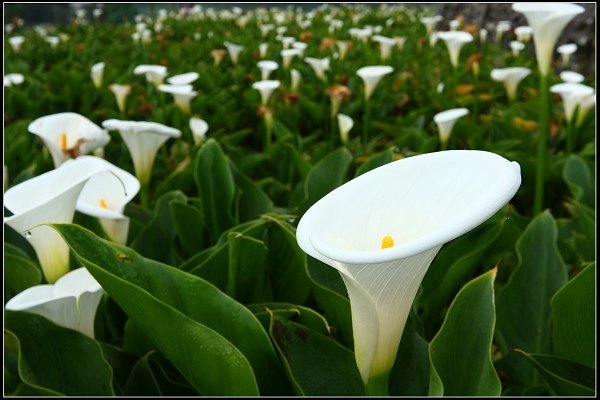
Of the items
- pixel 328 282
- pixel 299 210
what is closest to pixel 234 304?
pixel 328 282

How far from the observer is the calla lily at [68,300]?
2.96ft

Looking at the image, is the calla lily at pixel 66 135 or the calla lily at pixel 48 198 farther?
the calla lily at pixel 66 135

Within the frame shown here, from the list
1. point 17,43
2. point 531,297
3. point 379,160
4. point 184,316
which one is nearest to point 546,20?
point 379,160

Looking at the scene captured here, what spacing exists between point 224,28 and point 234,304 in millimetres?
5905

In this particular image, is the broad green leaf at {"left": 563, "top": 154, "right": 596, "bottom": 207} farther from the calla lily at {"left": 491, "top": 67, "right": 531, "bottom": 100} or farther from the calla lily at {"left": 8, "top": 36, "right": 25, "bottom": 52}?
the calla lily at {"left": 8, "top": 36, "right": 25, "bottom": 52}

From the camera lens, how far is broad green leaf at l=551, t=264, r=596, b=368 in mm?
931

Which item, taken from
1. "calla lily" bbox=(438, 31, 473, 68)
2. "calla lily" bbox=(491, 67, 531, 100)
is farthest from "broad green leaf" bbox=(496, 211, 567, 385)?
"calla lily" bbox=(438, 31, 473, 68)

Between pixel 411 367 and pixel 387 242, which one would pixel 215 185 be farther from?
pixel 387 242

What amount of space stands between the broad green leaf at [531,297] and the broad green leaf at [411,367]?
28cm

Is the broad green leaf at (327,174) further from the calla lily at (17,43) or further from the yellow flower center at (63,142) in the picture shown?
the calla lily at (17,43)

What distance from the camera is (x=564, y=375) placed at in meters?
0.95

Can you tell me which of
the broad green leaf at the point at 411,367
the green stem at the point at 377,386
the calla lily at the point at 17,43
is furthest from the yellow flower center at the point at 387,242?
the calla lily at the point at 17,43

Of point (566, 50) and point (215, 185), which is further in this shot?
point (566, 50)

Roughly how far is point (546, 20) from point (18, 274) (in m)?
1.13
